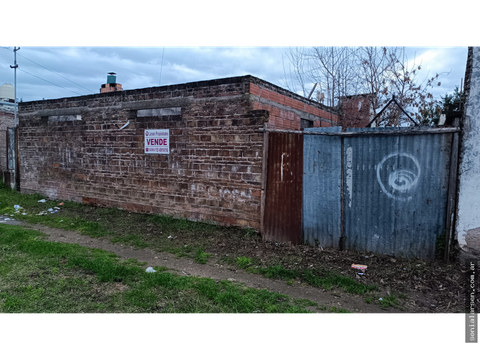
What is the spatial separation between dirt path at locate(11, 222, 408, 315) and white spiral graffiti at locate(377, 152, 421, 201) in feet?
6.39

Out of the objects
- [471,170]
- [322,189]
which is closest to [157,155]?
[322,189]

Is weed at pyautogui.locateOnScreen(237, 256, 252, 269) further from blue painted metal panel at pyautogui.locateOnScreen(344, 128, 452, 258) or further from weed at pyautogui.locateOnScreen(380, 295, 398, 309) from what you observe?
weed at pyautogui.locateOnScreen(380, 295, 398, 309)

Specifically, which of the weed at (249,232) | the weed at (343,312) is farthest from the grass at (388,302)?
the weed at (249,232)

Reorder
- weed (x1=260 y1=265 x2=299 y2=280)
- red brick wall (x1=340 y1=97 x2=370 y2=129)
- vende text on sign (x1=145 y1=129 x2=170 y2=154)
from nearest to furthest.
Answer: weed (x1=260 y1=265 x2=299 y2=280)
vende text on sign (x1=145 y1=129 x2=170 y2=154)
red brick wall (x1=340 y1=97 x2=370 y2=129)

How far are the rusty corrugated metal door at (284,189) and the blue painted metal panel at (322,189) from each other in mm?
132

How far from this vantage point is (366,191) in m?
5.23

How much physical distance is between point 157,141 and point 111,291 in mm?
4614

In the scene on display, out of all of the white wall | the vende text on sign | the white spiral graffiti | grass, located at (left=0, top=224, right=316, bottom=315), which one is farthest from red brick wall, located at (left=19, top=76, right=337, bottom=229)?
the white wall

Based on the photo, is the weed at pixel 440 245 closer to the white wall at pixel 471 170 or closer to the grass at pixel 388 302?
the white wall at pixel 471 170

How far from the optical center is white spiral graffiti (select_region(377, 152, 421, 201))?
192 inches

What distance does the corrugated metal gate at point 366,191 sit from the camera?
4766 mm

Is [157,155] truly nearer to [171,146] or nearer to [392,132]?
[171,146]

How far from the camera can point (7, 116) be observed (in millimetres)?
17250

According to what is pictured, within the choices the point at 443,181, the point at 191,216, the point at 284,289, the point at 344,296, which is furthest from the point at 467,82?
the point at 191,216
